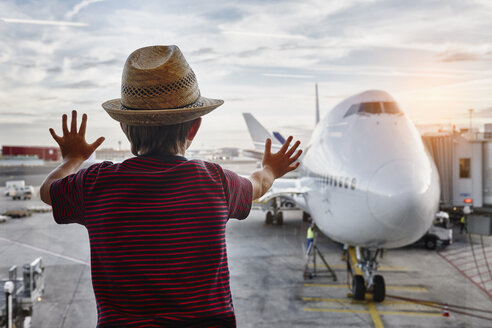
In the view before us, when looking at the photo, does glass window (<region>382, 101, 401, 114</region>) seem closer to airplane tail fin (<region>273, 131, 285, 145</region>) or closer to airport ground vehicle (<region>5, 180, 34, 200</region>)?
airplane tail fin (<region>273, 131, 285, 145</region>)

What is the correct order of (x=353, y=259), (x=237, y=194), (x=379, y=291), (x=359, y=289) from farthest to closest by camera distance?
1. (x=353, y=259)
2. (x=359, y=289)
3. (x=379, y=291)
4. (x=237, y=194)

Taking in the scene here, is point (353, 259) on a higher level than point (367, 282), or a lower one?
lower

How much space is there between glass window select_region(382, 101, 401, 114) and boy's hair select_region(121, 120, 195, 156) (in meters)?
7.91

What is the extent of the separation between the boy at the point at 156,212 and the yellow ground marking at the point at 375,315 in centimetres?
793

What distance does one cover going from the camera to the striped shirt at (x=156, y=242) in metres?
1.45

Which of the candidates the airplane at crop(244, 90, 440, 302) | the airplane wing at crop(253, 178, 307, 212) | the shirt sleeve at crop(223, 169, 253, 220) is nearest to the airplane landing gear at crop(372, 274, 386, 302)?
the airplane at crop(244, 90, 440, 302)

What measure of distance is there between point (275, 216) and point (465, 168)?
1079 cm

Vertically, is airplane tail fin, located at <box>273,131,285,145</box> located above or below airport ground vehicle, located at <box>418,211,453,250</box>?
above

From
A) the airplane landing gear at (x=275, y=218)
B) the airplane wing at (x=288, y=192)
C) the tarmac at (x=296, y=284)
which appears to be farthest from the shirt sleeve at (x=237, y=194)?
the airplane landing gear at (x=275, y=218)

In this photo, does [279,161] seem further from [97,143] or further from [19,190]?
[19,190]

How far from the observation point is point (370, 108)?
9031 mm

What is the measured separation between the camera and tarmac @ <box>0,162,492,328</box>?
29.2 feet

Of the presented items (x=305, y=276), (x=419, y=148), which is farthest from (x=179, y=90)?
(x=305, y=276)

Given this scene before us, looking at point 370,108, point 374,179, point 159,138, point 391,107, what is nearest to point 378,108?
point 370,108
